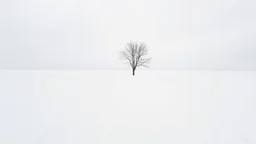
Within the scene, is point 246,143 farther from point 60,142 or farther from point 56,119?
point 56,119

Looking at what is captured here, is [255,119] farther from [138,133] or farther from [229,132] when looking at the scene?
[138,133]

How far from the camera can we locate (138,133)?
3900mm

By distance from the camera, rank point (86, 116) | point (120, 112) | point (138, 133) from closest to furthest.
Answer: point (138, 133) < point (86, 116) < point (120, 112)

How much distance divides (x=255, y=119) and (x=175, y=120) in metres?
3.23

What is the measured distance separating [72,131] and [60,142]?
54cm

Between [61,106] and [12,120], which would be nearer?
[12,120]

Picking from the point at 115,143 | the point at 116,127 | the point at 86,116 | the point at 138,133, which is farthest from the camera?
the point at 86,116

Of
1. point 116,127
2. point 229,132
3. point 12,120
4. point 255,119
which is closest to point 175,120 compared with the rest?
point 229,132

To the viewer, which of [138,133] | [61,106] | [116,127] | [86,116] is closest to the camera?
[138,133]

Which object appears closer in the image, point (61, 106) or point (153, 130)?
point (153, 130)

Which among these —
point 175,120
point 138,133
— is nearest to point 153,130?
point 138,133

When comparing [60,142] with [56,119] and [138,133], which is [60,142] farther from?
[138,133]

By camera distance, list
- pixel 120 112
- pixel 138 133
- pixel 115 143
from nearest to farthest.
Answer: pixel 115 143
pixel 138 133
pixel 120 112

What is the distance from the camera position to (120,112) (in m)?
5.61
